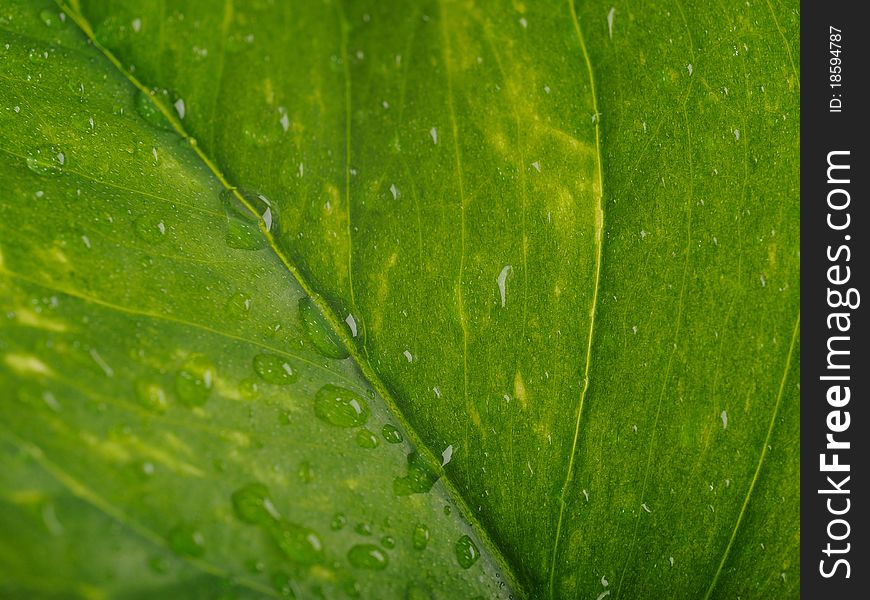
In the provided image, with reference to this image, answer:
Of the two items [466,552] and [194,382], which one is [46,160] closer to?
[194,382]

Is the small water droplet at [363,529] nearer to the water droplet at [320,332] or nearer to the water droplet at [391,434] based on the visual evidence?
the water droplet at [391,434]

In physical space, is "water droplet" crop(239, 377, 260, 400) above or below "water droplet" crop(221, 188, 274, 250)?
below

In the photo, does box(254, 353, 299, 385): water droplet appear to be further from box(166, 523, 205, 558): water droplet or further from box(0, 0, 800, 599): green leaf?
box(166, 523, 205, 558): water droplet

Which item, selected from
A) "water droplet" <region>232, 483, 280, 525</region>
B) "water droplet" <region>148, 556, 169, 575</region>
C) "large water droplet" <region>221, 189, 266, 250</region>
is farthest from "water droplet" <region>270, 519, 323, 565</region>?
"large water droplet" <region>221, 189, 266, 250</region>

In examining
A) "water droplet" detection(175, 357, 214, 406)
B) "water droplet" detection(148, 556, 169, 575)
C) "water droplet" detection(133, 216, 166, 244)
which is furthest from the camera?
"water droplet" detection(133, 216, 166, 244)

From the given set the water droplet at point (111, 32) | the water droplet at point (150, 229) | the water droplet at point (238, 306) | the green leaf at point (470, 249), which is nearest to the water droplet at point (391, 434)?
the green leaf at point (470, 249)

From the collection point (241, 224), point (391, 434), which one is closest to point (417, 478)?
point (391, 434)

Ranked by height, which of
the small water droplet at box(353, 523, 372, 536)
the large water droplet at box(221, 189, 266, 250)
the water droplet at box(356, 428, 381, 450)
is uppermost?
the large water droplet at box(221, 189, 266, 250)
